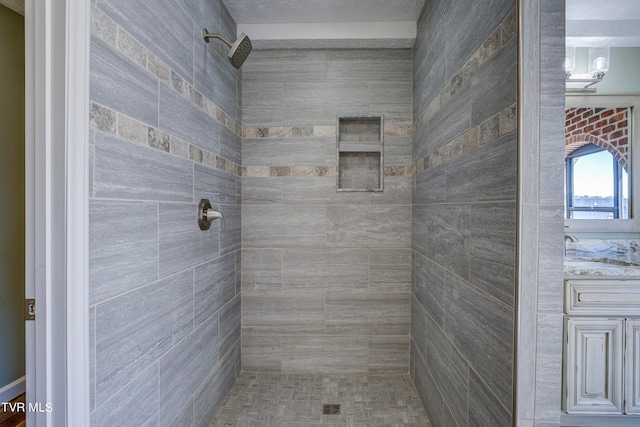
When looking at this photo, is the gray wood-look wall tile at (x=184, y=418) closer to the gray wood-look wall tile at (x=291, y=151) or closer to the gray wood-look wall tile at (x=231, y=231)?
the gray wood-look wall tile at (x=231, y=231)

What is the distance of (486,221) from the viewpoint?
1052mm

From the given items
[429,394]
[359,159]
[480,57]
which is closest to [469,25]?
[480,57]

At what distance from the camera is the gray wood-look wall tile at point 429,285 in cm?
152

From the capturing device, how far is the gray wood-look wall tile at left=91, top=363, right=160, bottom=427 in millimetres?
889

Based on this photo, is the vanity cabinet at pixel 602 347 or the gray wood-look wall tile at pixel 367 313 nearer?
the vanity cabinet at pixel 602 347

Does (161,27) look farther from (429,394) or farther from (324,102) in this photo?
(429,394)

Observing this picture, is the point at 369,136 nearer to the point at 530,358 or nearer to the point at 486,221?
the point at 486,221

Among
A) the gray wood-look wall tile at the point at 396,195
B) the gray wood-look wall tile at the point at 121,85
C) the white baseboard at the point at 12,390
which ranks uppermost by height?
the gray wood-look wall tile at the point at 121,85

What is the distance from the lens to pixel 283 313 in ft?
7.02

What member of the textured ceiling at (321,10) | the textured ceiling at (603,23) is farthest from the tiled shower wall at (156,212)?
the textured ceiling at (603,23)

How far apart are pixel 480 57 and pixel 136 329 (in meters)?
1.52

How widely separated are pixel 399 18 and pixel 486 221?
5.12ft

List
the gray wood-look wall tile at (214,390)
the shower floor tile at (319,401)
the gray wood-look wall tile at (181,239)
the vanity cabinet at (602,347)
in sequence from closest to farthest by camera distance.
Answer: the gray wood-look wall tile at (181,239)
the vanity cabinet at (602,347)
the gray wood-look wall tile at (214,390)
the shower floor tile at (319,401)

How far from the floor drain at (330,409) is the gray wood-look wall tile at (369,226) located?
3.15 feet
